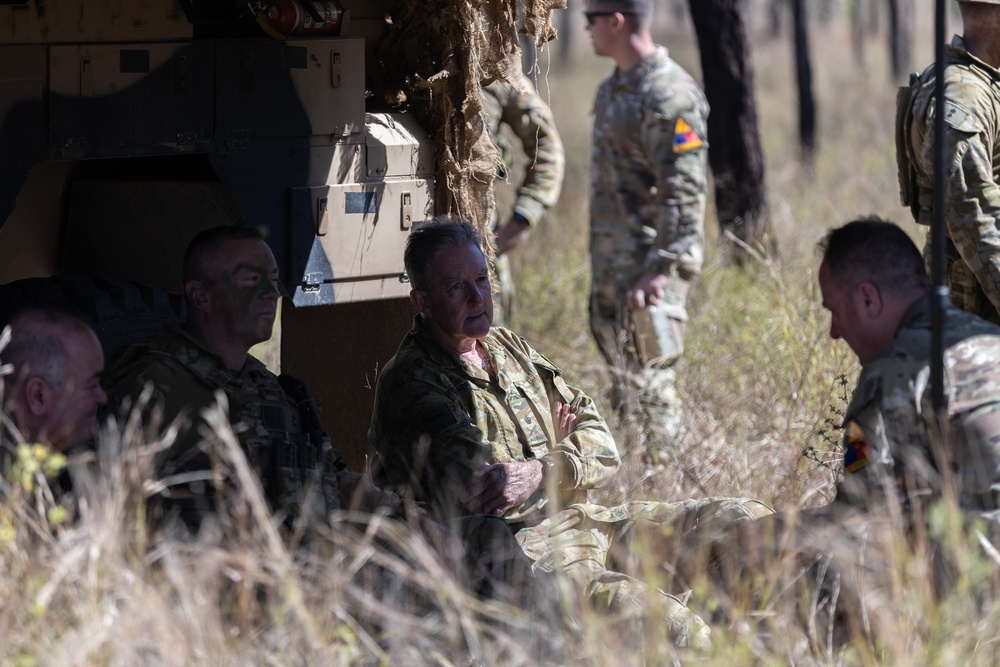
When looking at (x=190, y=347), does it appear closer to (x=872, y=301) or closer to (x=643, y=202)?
(x=872, y=301)

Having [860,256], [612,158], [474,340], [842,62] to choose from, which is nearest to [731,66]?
[612,158]

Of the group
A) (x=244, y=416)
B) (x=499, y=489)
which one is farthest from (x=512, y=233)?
(x=244, y=416)

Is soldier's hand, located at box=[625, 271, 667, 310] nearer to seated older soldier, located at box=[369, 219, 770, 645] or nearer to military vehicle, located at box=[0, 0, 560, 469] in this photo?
military vehicle, located at box=[0, 0, 560, 469]

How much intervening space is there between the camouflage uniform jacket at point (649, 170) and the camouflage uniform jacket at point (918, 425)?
3043mm

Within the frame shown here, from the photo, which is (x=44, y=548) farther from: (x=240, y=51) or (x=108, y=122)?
(x=240, y=51)


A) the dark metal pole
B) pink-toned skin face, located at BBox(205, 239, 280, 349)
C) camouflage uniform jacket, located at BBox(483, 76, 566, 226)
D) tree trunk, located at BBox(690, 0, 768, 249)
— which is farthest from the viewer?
tree trunk, located at BBox(690, 0, 768, 249)

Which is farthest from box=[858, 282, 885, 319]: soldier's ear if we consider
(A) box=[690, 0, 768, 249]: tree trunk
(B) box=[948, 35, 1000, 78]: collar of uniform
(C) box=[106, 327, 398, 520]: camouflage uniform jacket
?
(A) box=[690, 0, 768, 249]: tree trunk

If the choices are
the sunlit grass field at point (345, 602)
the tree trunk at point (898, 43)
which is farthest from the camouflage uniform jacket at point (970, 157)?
the tree trunk at point (898, 43)

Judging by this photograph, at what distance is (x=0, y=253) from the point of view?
439 cm

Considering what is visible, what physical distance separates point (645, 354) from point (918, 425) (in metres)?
3.09

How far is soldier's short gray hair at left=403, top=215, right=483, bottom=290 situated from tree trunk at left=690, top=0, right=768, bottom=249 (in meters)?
4.20

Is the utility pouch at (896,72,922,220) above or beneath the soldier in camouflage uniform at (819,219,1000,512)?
above

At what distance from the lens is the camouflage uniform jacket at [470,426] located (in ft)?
11.8

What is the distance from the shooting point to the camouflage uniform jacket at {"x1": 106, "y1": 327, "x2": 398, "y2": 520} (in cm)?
326
